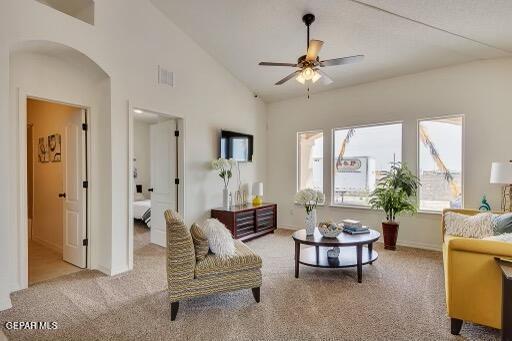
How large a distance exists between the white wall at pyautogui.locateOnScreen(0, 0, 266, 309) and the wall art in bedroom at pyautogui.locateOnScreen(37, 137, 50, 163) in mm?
1475

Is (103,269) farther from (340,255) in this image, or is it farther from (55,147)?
(340,255)

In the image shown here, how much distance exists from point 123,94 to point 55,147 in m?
1.56

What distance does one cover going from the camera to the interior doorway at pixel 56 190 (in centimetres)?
391

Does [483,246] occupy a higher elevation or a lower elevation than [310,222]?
higher

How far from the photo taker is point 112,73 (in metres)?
3.68

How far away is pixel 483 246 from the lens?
7.13 feet

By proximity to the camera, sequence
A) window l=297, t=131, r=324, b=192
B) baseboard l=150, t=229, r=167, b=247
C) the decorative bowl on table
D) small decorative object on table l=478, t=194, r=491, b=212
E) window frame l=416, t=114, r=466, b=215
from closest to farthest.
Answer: the decorative bowl on table < small decorative object on table l=478, t=194, r=491, b=212 < window frame l=416, t=114, r=466, b=215 < baseboard l=150, t=229, r=167, b=247 < window l=297, t=131, r=324, b=192

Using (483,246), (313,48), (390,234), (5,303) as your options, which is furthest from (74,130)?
(390,234)

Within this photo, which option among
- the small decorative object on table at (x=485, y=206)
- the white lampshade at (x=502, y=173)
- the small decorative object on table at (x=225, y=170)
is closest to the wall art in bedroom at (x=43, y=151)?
the small decorative object on table at (x=225, y=170)

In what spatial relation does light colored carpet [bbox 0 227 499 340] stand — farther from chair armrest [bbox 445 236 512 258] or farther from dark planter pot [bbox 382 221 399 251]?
dark planter pot [bbox 382 221 399 251]

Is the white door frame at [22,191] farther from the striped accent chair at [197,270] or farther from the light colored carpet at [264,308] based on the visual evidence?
the striped accent chair at [197,270]

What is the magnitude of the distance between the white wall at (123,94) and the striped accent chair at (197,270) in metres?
1.52

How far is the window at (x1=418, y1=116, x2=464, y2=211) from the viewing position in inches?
183

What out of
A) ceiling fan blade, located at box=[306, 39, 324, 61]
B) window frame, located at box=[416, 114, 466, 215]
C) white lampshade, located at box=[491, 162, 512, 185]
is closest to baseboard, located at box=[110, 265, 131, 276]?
ceiling fan blade, located at box=[306, 39, 324, 61]
